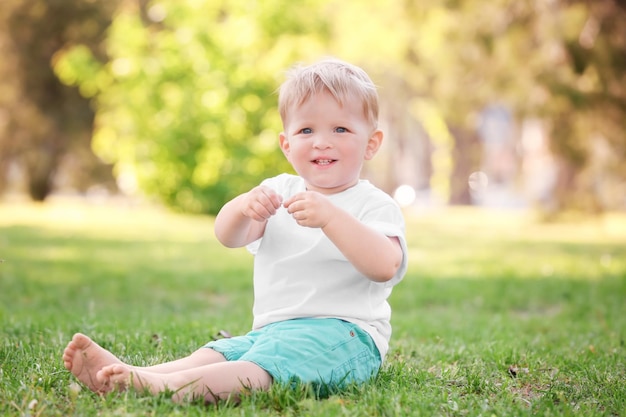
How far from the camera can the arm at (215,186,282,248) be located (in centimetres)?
307

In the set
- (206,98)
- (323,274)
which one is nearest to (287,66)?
(206,98)

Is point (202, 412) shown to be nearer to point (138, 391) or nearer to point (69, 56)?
point (138, 391)

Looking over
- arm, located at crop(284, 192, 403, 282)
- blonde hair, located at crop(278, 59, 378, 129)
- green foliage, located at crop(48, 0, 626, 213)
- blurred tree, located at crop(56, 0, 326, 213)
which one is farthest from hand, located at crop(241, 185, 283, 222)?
blurred tree, located at crop(56, 0, 326, 213)

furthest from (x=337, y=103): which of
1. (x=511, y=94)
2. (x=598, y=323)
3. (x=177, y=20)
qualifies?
(x=177, y=20)

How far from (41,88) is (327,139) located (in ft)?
75.8

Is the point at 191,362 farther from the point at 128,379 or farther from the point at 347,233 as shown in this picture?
the point at 347,233

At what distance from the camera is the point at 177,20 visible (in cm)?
1903

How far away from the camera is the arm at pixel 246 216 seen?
3.07 meters

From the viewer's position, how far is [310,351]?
308cm

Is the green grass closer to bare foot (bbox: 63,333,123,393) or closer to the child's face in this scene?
bare foot (bbox: 63,333,123,393)

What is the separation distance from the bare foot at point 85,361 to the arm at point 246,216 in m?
0.69

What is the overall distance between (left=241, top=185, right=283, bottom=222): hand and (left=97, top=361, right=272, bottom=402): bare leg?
1.87ft

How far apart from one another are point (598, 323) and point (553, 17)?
29.9 feet

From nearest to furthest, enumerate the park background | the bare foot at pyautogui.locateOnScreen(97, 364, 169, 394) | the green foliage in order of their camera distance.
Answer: the bare foot at pyautogui.locateOnScreen(97, 364, 169, 394) < the park background < the green foliage
